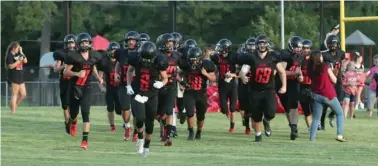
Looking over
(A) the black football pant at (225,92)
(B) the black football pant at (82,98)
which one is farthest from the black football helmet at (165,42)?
(A) the black football pant at (225,92)

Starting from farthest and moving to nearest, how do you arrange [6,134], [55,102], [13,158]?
[55,102] < [6,134] < [13,158]

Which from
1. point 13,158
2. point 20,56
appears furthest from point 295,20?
point 13,158

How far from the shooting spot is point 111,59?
20453mm

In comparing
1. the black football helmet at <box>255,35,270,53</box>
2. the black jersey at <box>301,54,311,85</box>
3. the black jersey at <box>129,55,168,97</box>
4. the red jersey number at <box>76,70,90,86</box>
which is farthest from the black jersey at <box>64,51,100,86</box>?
the black jersey at <box>301,54,311,85</box>

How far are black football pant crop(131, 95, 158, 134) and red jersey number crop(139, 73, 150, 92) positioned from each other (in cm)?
18

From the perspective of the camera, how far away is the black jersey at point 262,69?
59.9 ft

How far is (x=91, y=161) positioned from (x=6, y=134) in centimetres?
591

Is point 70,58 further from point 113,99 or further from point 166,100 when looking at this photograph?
point 113,99

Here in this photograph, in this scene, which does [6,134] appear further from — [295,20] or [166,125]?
[295,20]

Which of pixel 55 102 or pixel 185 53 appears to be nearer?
pixel 185 53

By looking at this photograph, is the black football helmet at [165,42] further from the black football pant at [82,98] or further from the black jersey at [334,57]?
the black jersey at [334,57]

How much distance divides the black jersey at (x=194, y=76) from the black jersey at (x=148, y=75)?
8.95 feet

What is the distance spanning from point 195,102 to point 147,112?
9.64 ft

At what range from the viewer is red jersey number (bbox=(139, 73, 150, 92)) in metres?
16.0
